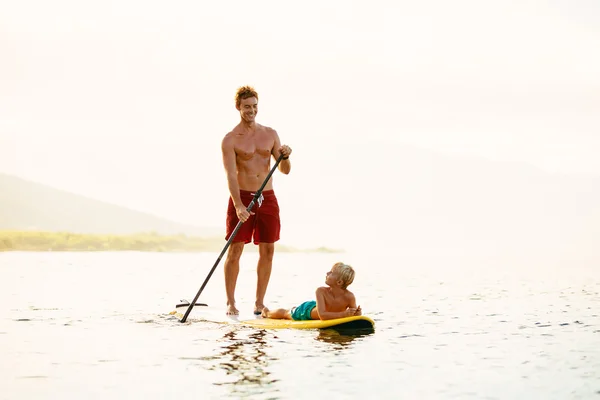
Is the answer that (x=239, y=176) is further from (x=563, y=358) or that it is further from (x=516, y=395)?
(x=516, y=395)

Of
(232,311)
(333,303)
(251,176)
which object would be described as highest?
(251,176)

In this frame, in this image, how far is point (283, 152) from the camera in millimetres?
12312

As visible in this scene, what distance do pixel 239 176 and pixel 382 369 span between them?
431 centimetres

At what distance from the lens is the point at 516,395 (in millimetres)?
7898

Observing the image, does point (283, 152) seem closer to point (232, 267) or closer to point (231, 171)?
point (231, 171)

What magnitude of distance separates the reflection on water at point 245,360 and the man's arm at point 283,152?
1999 millimetres

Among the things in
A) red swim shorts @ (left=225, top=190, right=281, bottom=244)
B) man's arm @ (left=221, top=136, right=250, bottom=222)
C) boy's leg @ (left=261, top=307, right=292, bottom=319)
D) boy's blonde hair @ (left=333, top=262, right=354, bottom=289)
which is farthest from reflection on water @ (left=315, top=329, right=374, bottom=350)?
man's arm @ (left=221, top=136, right=250, bottom=222)

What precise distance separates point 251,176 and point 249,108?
2.64 ft

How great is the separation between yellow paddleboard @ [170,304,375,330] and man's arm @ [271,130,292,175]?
5.74ft

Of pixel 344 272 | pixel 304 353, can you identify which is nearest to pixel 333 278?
pixel 344 272

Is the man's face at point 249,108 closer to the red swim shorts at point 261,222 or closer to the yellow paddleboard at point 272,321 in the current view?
the red swim shorts at point 261,222

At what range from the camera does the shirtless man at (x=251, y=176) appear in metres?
12.5

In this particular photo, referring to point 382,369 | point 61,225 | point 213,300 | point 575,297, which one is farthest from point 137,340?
point 61,225

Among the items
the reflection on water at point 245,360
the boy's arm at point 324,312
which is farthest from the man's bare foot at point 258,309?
the boy's arm at point 324,312
